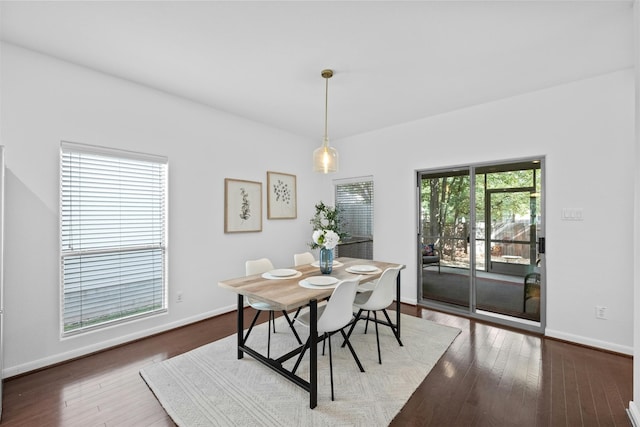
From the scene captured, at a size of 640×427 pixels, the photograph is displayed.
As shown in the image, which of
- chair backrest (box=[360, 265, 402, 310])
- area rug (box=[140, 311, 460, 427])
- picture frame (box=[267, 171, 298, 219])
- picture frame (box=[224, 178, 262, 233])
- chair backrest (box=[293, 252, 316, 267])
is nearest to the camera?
area rug (box=[140, 311, 460, 427])

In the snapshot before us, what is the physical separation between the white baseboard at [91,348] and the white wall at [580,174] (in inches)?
154

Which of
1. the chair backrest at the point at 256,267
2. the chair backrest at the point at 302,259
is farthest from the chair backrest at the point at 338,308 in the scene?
the chair backrest at the point at 302,259

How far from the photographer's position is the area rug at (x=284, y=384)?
73.5 inches

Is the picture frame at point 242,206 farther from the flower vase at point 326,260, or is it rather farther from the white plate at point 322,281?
the white plate at point 322,281

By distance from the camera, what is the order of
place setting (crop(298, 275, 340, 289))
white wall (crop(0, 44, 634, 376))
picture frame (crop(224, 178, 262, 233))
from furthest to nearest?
picture frame (crop(224, 178, 262, 233)), white wall (crop(0, 44, 634, 376)), place setting (crop(298, 275, 340, 289))

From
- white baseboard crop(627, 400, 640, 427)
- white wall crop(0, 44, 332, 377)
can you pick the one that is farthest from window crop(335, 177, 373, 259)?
white baseboard crop(627, 400, 640, 427)

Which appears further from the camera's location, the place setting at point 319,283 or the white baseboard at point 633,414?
the place setting at point 319,283

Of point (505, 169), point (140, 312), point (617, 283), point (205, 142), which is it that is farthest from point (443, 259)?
point (140, 312)

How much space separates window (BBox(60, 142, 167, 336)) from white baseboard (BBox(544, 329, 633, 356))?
4324 millimetres

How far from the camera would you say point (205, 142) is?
3.61m

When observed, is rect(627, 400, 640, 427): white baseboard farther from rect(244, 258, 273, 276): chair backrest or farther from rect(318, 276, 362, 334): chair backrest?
rect(244, 258, 273, 276): chair backrest

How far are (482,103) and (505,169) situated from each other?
0.87 metres

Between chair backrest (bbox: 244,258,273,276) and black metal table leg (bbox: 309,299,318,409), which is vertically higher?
chair backrest (bbox: 244,258,273,276)

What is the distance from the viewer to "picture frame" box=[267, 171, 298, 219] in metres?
4.38
